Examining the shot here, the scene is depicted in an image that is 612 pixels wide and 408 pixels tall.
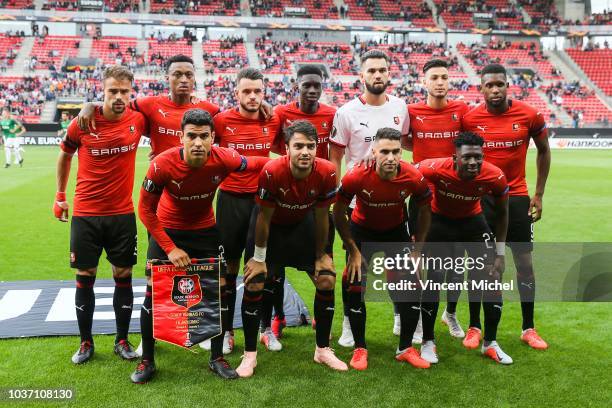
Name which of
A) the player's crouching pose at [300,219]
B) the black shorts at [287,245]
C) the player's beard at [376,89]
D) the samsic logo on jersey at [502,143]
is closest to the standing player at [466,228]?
the samsic logo on jersey at [502,143]

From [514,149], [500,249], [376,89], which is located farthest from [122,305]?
[514,149]

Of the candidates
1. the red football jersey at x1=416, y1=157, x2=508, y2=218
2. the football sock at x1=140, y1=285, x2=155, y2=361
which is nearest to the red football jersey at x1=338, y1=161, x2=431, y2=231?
the red football jersey at x1=416, y1=157, x2=508, y2=218

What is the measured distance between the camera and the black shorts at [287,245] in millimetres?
4605

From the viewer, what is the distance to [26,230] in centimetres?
974

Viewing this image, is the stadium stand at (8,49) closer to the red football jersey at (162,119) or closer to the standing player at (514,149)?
the red football jersey at (162,119)

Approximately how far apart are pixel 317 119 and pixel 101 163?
6.54 feet

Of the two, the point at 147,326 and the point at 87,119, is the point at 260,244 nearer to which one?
the point at 147,326

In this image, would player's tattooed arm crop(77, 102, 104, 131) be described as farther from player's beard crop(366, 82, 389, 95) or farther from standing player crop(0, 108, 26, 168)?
standing player crop(0, 108, 26, 168)

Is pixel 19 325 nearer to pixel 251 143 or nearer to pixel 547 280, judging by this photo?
pixel 251 143

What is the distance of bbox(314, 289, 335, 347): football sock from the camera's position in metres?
4.64

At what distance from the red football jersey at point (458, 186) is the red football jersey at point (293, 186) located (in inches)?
37.8

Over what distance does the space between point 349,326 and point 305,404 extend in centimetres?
136

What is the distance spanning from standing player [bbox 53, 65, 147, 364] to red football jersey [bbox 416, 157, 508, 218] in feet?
8.62

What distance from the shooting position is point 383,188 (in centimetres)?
450
